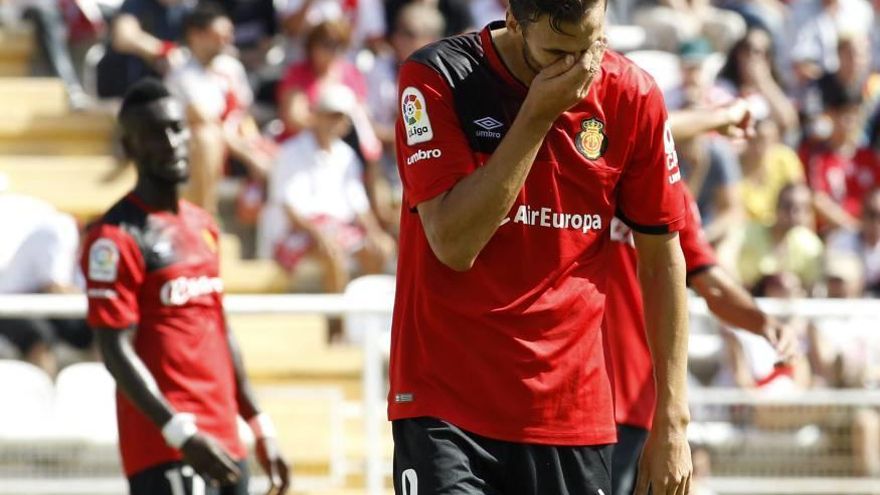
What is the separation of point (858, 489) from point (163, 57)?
18.1ft

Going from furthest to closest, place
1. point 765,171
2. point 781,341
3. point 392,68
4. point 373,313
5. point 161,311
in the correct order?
point 392,68, point 765,171, point 373,313, point 161,311, point 781,341

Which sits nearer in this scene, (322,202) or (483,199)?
(483,199)

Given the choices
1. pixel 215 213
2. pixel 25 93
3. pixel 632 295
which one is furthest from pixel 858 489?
pixel 25 93

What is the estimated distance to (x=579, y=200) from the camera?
14.5 ft

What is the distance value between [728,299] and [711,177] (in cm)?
568

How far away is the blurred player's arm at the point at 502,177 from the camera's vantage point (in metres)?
A: 3.98

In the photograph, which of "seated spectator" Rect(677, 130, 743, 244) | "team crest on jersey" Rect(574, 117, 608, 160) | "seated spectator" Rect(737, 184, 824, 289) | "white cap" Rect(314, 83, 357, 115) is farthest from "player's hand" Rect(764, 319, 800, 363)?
"white cap" Rect(314, 83, 357, 115)

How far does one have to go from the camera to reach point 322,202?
11.0 m

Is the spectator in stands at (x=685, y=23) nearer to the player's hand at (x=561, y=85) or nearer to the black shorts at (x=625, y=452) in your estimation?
the black shorts at (x=625, y=452)

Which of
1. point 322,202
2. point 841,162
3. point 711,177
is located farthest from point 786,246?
point 322,202

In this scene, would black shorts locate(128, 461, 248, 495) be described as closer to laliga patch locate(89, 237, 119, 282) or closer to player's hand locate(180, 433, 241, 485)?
player's hand locate(180, 433, 241, 485)

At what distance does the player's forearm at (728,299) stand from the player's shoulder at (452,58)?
1830mm

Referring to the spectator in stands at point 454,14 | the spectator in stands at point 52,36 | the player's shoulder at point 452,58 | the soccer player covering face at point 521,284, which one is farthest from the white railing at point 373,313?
the player's shoulder at point 452,58

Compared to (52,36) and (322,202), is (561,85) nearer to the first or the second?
(322,202)
